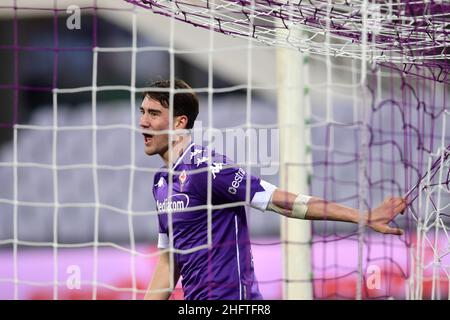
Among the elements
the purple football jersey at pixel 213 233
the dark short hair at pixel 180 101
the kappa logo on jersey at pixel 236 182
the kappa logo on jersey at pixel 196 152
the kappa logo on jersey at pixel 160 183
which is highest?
the dark short hair at pixel 180 101

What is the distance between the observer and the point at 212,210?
406 centimetres

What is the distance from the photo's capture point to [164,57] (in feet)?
30.4

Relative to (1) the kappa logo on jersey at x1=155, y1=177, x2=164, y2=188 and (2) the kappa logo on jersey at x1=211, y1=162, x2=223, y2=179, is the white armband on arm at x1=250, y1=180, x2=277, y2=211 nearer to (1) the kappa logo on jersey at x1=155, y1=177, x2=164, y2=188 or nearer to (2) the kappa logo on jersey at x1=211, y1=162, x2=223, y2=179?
(2) the kappa logo on jersey at x1=211, y1=162, x2=223, y2=179

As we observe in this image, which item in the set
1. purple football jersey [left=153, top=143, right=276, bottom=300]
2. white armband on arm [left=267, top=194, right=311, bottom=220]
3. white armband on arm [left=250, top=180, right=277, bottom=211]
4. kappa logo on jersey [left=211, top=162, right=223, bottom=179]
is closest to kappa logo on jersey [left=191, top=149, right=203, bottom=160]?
purple football jersey [left=153, top=143, right=276, bottom=300]

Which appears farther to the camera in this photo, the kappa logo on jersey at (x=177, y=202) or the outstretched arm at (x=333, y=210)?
the kappa logo on jersey at (x=177, y=202)

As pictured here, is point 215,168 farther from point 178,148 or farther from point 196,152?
point 178,148

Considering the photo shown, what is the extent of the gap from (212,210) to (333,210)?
1.75 feet

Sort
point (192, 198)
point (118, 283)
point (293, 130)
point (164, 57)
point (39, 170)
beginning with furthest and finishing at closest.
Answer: point (164, 57) < point (39, 170) < point (118, 283) < point (293, 130) < point (192, 198)

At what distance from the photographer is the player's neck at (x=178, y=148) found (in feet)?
13.7

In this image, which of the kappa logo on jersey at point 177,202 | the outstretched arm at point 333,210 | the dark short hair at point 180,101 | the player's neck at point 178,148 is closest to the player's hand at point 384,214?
the outstretched arm at point 333,210

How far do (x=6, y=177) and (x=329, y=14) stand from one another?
16.4 feet

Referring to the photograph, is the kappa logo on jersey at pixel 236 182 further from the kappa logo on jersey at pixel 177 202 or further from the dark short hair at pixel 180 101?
the dark short hair at pixel 180 101

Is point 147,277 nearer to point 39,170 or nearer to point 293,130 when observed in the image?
point 39,170
